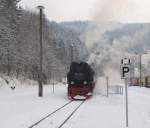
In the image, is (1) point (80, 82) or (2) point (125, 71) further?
(1) point (80, 82)

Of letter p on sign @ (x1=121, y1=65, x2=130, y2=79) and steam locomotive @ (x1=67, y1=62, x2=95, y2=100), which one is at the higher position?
letter p on sign @ (x1=121, y1=65, x2=130, y2=79)

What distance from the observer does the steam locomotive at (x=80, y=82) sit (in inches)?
1459

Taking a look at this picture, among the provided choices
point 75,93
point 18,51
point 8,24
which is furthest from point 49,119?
point 18,51

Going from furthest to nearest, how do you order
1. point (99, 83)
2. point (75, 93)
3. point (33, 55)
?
point (33, 55) < point (99, 83) < point (75, 93)

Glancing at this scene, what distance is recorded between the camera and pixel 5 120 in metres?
19.0

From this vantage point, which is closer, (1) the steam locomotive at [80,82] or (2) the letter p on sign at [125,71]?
(2) the letter p on sign at [125,71]

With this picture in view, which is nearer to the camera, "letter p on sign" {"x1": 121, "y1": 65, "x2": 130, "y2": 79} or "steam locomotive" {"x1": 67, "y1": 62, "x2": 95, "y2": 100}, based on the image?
"letter p on sign" {"x1": 121, "y1": 65, "x2": 130, "y2": 79}

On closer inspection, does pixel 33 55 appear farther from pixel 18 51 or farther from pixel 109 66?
pixel 109 66

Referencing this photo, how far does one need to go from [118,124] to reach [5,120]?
17.4 ft

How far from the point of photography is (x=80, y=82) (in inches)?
1487

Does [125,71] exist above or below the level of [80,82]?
above

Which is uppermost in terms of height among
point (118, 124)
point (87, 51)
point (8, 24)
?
point (8, 24)

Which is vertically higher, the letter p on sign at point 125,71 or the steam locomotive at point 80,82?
the letter p on sign at point 125,71

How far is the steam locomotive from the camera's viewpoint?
37062 mm
